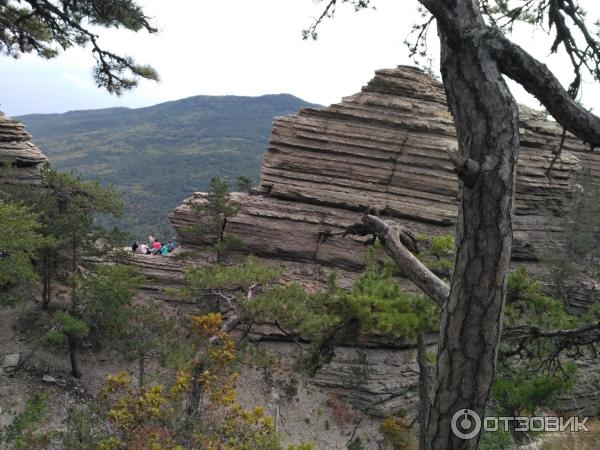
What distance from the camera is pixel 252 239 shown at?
58.3 ft

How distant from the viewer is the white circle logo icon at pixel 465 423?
2576mm

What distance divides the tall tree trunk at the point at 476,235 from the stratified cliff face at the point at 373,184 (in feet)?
47.6

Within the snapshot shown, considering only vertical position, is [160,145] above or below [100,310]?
above

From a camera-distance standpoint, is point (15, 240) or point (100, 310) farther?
point (100, 310)

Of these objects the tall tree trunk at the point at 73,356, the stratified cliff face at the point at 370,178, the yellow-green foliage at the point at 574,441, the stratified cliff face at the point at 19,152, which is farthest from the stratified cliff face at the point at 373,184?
the yellow-green foliage at the point at 574,441

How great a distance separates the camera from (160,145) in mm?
133875

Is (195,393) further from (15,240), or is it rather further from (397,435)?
(397,435)

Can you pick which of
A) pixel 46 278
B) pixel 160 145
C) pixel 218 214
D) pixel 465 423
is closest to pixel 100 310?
pixel 46 278

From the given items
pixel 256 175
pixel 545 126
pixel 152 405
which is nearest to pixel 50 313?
pixel 152 405

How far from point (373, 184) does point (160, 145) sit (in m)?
125

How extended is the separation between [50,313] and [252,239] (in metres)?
7.40

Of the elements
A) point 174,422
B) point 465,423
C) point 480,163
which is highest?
point 480,163

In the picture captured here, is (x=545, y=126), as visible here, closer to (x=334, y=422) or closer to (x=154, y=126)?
(x=334, y=422)

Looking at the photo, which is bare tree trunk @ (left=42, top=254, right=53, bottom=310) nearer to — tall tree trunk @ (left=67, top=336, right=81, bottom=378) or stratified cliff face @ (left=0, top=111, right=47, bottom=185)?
tall tree trunk @ (left=67, top=336, right=81, bottom=378)
